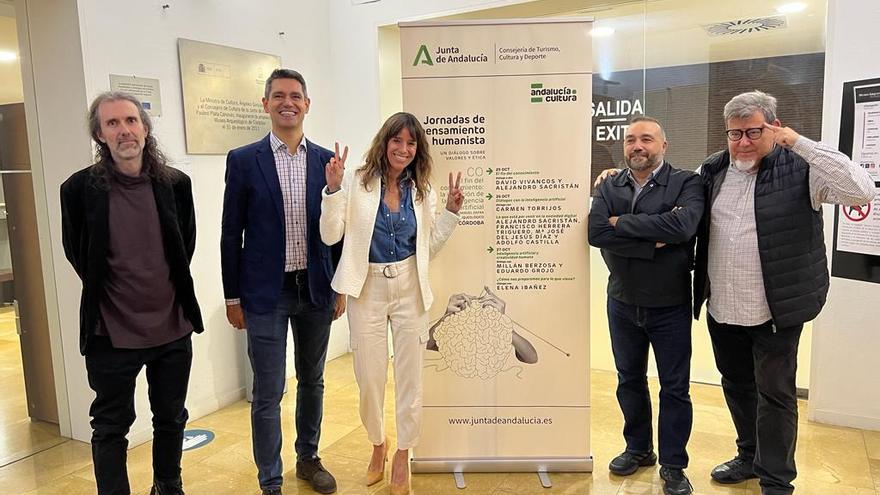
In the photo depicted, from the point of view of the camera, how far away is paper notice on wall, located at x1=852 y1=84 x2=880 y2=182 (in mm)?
3117

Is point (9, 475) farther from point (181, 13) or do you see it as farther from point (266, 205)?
point (181, 13)

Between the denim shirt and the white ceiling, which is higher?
the white ceiling

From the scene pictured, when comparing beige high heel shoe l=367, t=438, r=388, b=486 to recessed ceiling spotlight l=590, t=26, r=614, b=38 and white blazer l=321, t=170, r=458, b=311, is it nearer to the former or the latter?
white blazer l=321, t=170, r=458, b=311

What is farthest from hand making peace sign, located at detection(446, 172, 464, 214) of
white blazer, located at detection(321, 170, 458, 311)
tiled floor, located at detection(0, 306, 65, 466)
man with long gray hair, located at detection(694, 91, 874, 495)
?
tiled floor, located at detection(0, 306, 65, 466)

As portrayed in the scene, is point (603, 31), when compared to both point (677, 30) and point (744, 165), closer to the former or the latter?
point (677, 30)

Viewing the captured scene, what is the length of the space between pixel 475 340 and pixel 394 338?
40cm

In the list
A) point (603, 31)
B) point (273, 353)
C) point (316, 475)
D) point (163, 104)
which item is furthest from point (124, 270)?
point (603, 31)

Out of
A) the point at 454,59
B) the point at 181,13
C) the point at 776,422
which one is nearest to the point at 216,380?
the point at 181,13

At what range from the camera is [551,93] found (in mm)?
2719

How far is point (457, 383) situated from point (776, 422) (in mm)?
1326

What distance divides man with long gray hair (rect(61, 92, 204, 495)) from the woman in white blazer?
0.60 m

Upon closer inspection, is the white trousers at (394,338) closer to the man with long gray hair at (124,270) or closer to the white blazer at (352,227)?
the white blazer at (352,227)

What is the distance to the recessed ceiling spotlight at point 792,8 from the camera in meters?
3.59

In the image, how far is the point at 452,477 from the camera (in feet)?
9.66
